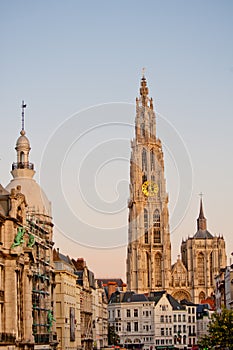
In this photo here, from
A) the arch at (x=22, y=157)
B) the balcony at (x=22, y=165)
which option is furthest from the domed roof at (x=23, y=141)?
the balcony at (x=22, y=165)

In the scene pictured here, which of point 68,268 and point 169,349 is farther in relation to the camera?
point 169,349

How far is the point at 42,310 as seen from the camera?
9000 centimetres

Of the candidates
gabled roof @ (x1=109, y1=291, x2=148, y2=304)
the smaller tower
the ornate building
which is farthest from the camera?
gabled roof @ (x1=109, y1=291, x2=148, y2=304)

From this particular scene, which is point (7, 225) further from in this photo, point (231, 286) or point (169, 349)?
point (169, 349)

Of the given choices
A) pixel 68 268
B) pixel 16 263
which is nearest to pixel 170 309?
pixel 68 268

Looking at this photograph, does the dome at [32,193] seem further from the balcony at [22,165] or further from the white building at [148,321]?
the white building at [148,321]

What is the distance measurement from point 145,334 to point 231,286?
74847 mm

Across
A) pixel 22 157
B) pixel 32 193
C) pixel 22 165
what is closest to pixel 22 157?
pixel 22 157

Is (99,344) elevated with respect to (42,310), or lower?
lower

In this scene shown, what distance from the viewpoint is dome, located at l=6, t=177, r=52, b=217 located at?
92.2 m

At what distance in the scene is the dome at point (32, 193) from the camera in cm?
9225

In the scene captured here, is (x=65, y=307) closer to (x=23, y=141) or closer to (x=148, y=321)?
(x=23, y=141)

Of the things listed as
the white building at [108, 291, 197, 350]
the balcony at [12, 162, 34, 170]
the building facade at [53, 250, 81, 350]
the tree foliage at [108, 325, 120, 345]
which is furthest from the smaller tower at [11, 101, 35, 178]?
the white building at [108, 291, 197, 350]

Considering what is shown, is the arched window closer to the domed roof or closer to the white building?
the domed roof
